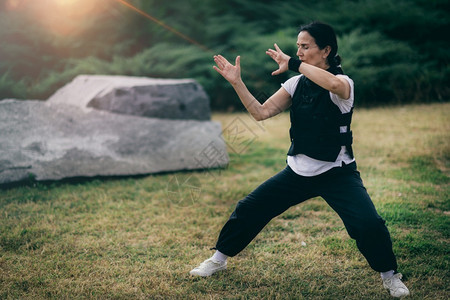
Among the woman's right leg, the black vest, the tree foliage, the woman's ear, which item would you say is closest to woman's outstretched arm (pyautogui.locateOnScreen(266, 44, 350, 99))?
the black vest

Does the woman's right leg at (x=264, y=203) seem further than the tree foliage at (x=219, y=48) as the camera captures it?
No

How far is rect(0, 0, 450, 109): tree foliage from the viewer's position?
8289 millimetres

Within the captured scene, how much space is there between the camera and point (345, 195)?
236 cm

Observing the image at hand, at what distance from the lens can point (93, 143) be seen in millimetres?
4770

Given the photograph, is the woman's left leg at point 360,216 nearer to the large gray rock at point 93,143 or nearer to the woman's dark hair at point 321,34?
the woman's dark hair at point 321,34

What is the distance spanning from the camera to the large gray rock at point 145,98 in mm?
5199

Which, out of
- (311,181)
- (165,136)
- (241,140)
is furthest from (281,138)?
(311,181)

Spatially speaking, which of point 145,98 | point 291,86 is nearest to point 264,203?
point 291,86

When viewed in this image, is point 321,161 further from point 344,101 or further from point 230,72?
point 230,72

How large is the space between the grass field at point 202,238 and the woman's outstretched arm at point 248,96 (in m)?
1.10

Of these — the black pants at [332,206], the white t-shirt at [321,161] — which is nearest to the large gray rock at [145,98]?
the black pants at [332,206]

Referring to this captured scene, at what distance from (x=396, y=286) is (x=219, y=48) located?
328 inches

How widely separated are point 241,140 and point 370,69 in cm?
351

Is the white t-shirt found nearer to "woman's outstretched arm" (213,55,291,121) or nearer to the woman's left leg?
the woman's left leg
